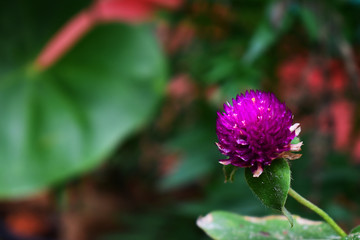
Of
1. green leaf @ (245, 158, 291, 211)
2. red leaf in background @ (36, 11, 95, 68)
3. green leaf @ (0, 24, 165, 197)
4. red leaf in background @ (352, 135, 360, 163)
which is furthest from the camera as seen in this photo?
red leaf in background @ (36, 11, 95, 68)

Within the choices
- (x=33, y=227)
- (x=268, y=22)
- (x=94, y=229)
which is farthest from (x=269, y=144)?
(x=33, y=227)

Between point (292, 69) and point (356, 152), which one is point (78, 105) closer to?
point (292, 69)

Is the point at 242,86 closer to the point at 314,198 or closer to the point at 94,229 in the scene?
the point at 314,198

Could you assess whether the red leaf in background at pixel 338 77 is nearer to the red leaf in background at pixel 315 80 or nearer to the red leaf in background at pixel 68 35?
the red leaf in background at pixel 315 80

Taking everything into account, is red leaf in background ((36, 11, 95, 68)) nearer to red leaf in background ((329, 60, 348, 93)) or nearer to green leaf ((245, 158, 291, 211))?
red leaf in background ((329, 60, 348, 93))

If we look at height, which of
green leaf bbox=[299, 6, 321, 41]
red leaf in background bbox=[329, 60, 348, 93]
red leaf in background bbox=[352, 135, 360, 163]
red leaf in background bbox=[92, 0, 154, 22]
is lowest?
red leaf in background bbox=[352, 135, 360, 163]

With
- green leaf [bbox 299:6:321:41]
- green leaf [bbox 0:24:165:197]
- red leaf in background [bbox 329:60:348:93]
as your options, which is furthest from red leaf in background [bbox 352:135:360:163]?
green leaf [bbox 0:24:165:197]
